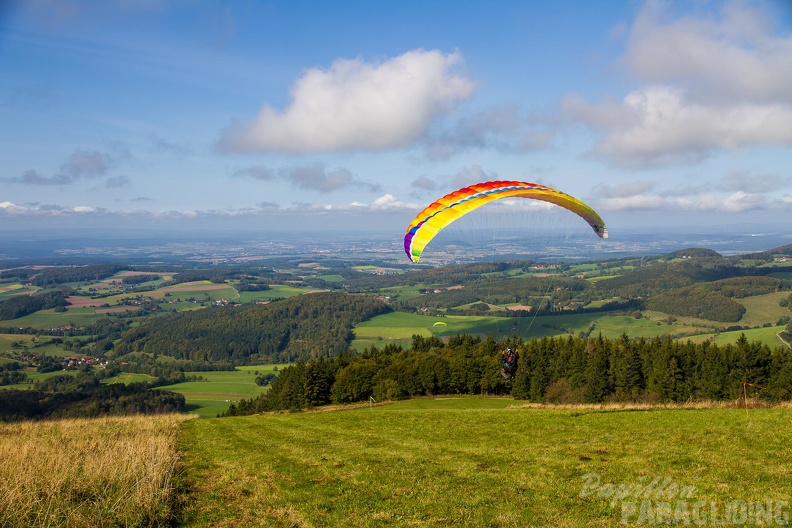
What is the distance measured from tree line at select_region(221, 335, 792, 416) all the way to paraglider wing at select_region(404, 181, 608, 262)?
24.3 metres

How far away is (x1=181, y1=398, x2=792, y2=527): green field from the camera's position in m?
7.58

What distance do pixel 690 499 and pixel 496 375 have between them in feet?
131

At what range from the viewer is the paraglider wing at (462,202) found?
19203 mm

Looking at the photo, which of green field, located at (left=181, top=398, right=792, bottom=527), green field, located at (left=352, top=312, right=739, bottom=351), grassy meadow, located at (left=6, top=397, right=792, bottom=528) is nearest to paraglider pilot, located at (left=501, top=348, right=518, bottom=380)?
green field, located at (left=181, top=398, right=792, bottom=527)

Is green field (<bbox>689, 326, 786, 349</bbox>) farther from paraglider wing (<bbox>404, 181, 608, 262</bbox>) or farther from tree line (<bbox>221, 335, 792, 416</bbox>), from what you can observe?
paraglider wing (<bbox>404, 181, 608, 262</bbox>)

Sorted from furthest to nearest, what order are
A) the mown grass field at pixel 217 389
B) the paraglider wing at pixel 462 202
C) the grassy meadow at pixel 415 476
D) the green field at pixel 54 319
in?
the green field at pixel 54 319 → the mown grass field at pixel 217 389 → the paraglider wing at pixel 462 202 → the grassy meadow at pixel 415 476

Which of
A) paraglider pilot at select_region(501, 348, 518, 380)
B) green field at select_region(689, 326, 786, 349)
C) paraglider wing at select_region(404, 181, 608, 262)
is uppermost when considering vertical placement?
paraglider wing at select_region(404, 181, 608, 262)

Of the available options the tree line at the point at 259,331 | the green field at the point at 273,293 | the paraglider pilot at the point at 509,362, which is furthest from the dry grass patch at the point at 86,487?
the green field at the point at 273,293

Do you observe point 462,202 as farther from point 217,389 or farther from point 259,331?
point 259,331

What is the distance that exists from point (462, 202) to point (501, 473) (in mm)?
11822

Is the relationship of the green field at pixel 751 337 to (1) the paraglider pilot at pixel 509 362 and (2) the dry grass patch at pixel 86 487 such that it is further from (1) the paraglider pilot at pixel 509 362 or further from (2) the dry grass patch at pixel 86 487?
(2) the dry grass patch at pixel 86 487

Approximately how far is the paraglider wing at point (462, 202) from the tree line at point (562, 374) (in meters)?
24.3

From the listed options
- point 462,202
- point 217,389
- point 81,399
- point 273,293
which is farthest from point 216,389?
point 273,293

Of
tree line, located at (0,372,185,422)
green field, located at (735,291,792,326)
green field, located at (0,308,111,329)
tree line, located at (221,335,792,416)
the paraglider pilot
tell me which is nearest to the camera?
the paraglider pilot
